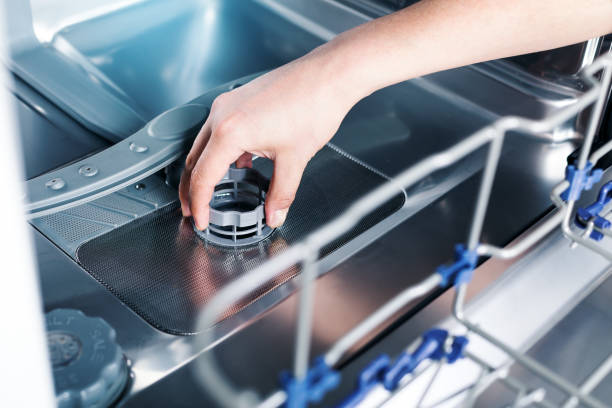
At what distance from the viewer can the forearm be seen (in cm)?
57

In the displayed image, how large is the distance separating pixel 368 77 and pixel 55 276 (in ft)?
0.95

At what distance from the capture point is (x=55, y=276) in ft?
1.88

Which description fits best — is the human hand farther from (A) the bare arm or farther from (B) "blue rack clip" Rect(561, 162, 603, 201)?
(B) "blue rack clip" Rect(561, 162, 603, 201)

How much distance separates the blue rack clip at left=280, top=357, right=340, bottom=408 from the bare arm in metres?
0.27

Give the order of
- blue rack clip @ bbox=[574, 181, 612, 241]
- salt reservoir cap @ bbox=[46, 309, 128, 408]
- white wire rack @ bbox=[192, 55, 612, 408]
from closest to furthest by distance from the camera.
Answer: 1. white wire rack @ bbox=[192, 55, 612, 408]
2. salt reservoir cap @ bbox=[46, 309, 128, 408]
3. blue rack clip @ bbox=[574, 181, 612, 241]

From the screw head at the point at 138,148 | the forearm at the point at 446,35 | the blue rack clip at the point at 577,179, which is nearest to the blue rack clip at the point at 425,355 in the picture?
the blue rack clip at the point at 577,179

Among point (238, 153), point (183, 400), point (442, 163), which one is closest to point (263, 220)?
point (238, 153)

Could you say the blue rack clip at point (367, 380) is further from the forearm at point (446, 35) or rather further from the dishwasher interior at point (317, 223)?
the forearm at point (446, 35)

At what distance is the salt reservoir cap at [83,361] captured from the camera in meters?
0.44

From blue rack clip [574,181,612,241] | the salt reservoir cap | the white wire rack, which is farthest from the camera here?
blue rack clip [574,181,612,241]

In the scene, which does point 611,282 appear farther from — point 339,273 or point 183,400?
point 183,400

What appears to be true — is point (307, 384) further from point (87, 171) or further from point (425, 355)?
point (87, 171)

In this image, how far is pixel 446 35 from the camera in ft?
1.89

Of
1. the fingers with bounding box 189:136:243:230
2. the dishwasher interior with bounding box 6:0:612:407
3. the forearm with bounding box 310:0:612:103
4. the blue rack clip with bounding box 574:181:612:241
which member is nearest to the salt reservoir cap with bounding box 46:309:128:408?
the dishwasher interior with bounding box 6:0:612:407
